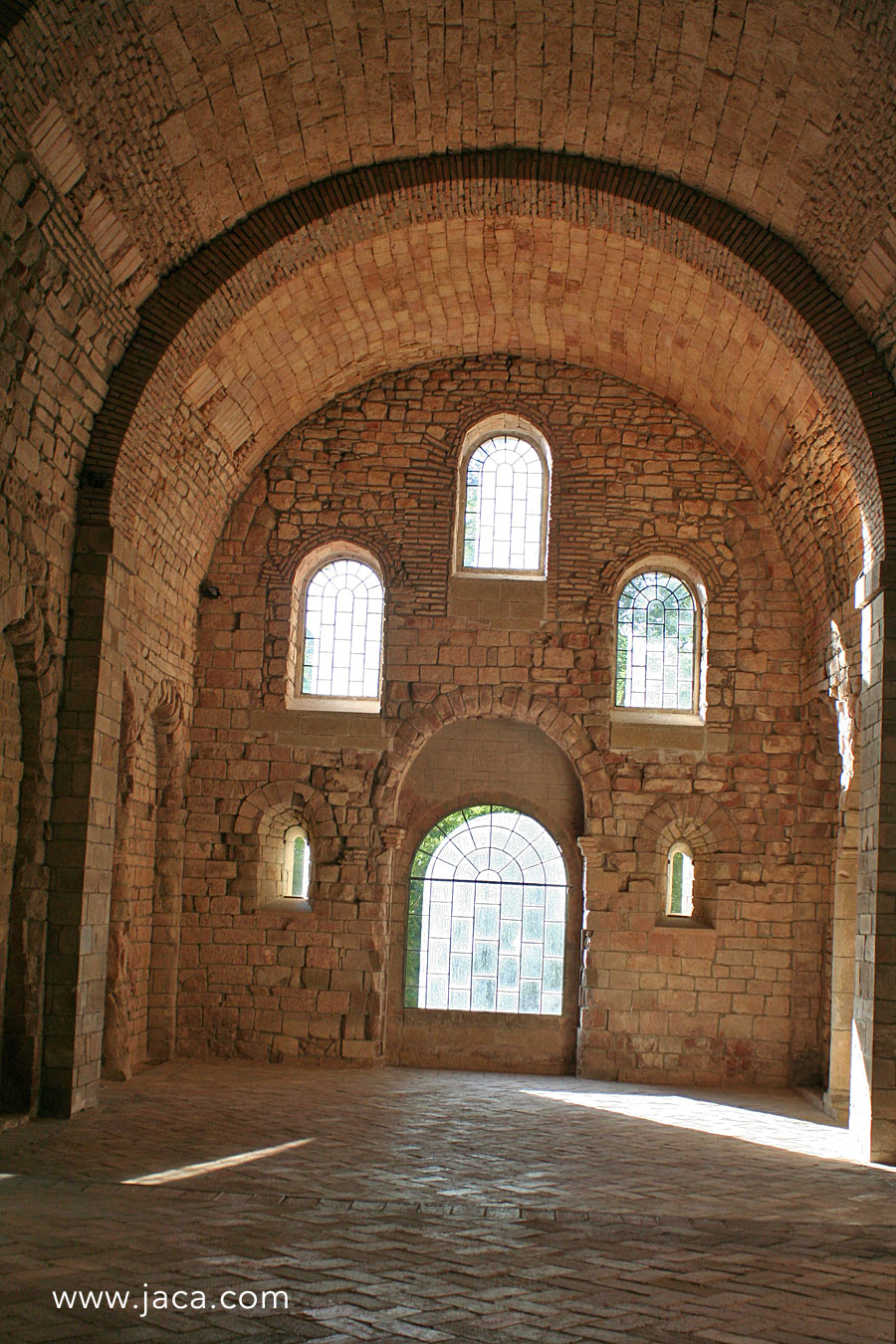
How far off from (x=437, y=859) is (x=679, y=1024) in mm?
3037

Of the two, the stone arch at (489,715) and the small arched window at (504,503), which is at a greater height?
the small arched window at (504,503)

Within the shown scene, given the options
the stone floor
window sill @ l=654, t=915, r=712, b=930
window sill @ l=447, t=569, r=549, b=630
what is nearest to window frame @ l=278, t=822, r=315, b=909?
window sill @ l=447, t=569, r=549, b=630

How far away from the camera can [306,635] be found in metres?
13.7

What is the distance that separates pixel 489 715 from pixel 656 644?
197cm

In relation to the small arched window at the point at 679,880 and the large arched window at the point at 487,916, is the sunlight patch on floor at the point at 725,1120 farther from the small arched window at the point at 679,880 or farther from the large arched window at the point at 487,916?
the small arched window at the point at 679,880

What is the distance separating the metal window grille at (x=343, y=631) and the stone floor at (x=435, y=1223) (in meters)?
4.47

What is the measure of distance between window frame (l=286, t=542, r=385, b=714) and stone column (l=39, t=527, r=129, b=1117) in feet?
11.8

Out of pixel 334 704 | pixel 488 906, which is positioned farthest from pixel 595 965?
pixel 334 704

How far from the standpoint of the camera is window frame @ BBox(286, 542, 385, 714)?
43.9 feet

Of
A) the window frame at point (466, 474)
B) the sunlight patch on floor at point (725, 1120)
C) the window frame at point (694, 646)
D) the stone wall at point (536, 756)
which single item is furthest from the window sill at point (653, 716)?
the sunlight patch on floor at point (725, 1120)

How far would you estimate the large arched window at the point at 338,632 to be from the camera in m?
13.6

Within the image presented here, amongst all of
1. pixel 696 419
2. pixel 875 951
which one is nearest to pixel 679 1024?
pixel 875 951

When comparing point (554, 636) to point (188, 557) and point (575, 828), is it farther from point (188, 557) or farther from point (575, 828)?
point (188, 557)

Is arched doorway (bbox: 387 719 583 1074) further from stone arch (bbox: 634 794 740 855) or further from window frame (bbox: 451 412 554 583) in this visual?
window frame (bbox: 451 412 554 583)
